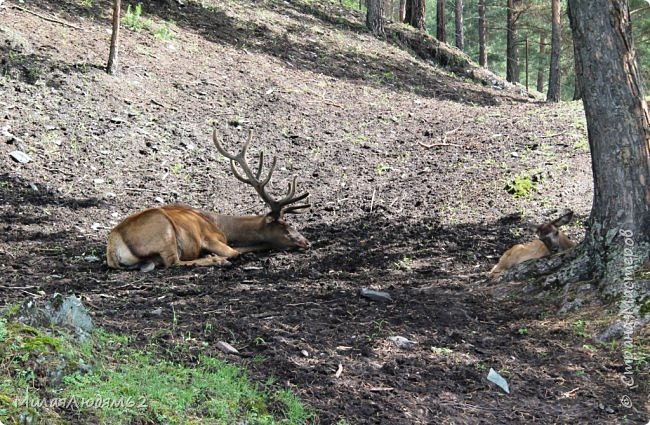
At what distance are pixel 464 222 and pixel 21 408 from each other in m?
6.09

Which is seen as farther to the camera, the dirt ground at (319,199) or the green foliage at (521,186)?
the green foliage at (521,186)

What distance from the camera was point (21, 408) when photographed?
4.02 meters

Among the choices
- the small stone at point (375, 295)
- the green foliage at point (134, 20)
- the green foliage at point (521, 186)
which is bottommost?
the small stone at point (375, 295)

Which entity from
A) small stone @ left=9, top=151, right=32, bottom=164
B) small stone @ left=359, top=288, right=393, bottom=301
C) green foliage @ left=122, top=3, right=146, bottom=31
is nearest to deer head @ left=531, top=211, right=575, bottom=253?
small stone @ left=359, top=288, right=393, bottom=301

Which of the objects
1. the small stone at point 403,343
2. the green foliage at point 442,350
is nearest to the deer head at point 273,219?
the small stone at point 403,343

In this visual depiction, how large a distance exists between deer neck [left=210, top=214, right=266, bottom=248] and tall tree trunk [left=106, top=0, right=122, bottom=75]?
4.31 m

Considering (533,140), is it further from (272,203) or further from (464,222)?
(272,203)

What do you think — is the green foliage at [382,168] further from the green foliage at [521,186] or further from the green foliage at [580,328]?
the green foliage at [580,328]

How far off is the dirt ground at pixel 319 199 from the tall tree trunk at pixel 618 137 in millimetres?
505

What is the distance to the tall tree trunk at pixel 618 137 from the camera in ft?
20.0

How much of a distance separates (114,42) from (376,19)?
8775 millimetres

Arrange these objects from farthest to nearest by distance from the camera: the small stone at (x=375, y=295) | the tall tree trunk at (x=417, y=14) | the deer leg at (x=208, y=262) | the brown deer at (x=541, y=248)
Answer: the tall tree trunk at (x=417, y=14)
the deer leg at (x=208, y=262)
the brown deer at (x=541, y=248)
the small stone at (x=375, y=295)

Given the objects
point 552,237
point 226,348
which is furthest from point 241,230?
point 226,348

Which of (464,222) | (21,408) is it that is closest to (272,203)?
(464,222)
